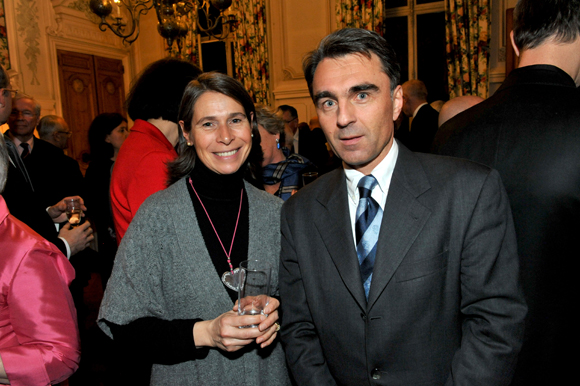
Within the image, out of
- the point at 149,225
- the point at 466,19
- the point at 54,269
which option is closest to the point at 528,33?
the point at 149,225

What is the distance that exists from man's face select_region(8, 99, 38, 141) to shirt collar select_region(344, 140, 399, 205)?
3.11 meters

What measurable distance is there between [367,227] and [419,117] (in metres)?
3.66

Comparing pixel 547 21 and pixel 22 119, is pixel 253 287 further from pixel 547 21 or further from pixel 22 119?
pixel 22 119

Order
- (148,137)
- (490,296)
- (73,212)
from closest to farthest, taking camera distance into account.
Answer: (490,296) → (148,137) → (73,212)

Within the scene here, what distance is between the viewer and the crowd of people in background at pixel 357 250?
3.71ft

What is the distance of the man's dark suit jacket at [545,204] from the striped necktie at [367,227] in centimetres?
47

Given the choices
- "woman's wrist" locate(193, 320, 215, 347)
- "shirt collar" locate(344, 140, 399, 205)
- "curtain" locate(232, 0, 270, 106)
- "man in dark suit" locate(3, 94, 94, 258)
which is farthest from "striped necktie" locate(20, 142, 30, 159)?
"curtain" locate(232, 0, 270, 106)

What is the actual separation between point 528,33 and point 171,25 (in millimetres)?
3477

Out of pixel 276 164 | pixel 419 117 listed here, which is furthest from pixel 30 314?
pixel 419 117

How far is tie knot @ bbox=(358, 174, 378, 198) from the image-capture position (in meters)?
1.23

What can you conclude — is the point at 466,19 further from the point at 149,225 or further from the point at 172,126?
the point at 149,225

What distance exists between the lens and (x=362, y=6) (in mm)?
6762

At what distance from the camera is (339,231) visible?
1.25m

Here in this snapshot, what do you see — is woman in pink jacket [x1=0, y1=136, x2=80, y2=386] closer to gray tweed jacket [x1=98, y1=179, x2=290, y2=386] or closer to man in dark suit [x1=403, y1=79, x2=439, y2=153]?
gray tweed jacket [x1=98, y1=179, x2=290, y2=386]
